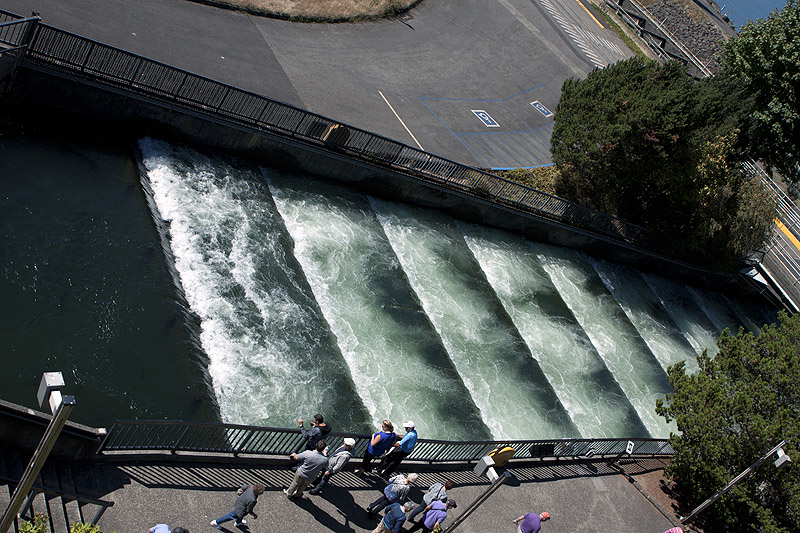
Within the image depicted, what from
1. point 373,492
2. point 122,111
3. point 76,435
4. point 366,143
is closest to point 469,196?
point 366,143

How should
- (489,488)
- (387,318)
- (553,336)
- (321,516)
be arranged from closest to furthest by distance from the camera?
(489,488)
(321,516)
(387,318)
(553,336)

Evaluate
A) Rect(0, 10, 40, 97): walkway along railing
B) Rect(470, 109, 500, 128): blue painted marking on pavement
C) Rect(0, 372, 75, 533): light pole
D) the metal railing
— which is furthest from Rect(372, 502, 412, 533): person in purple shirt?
Rect(470, 109, 500, 128): blue painted marking on pavement

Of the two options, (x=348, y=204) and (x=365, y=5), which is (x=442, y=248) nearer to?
(x=348, y=204)

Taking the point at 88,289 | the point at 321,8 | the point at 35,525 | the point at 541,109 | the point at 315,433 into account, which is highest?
the point at 541,109

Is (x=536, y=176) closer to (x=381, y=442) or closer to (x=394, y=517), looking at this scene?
(x=381, y=442)

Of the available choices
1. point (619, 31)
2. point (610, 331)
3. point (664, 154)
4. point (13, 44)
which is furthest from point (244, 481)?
point (619, 31)

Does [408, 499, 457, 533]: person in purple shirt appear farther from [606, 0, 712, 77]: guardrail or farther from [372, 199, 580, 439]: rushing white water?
[606, 0, 712, 77]: guardrail
